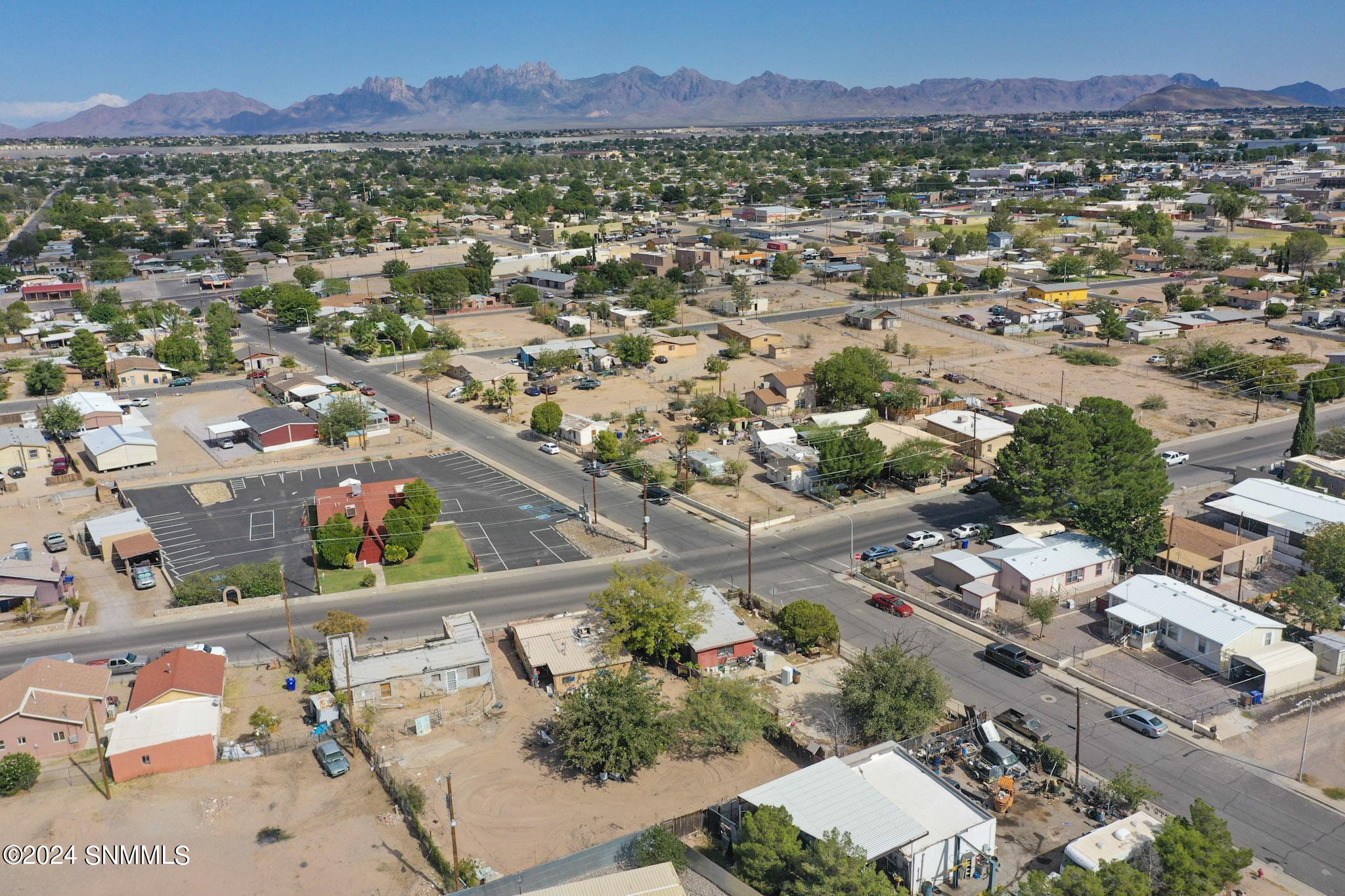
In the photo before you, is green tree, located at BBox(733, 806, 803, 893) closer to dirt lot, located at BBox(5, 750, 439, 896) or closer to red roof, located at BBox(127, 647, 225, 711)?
dirt lot, located at BBox(5, 750, 439, 896)

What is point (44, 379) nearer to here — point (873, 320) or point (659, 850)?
point (659, 850)

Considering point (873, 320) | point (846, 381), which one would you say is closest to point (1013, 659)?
point (846, 381)

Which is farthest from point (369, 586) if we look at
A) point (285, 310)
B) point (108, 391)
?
point (285, 310)

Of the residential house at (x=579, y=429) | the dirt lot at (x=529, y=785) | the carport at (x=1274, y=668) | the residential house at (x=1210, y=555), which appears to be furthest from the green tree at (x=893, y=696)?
the residential house at (x=579, y=429)

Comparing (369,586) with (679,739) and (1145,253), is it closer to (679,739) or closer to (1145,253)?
(679,739)

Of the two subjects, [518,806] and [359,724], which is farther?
[359,724]

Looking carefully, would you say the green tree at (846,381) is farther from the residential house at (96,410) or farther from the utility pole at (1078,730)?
the residential house at (96,410)
